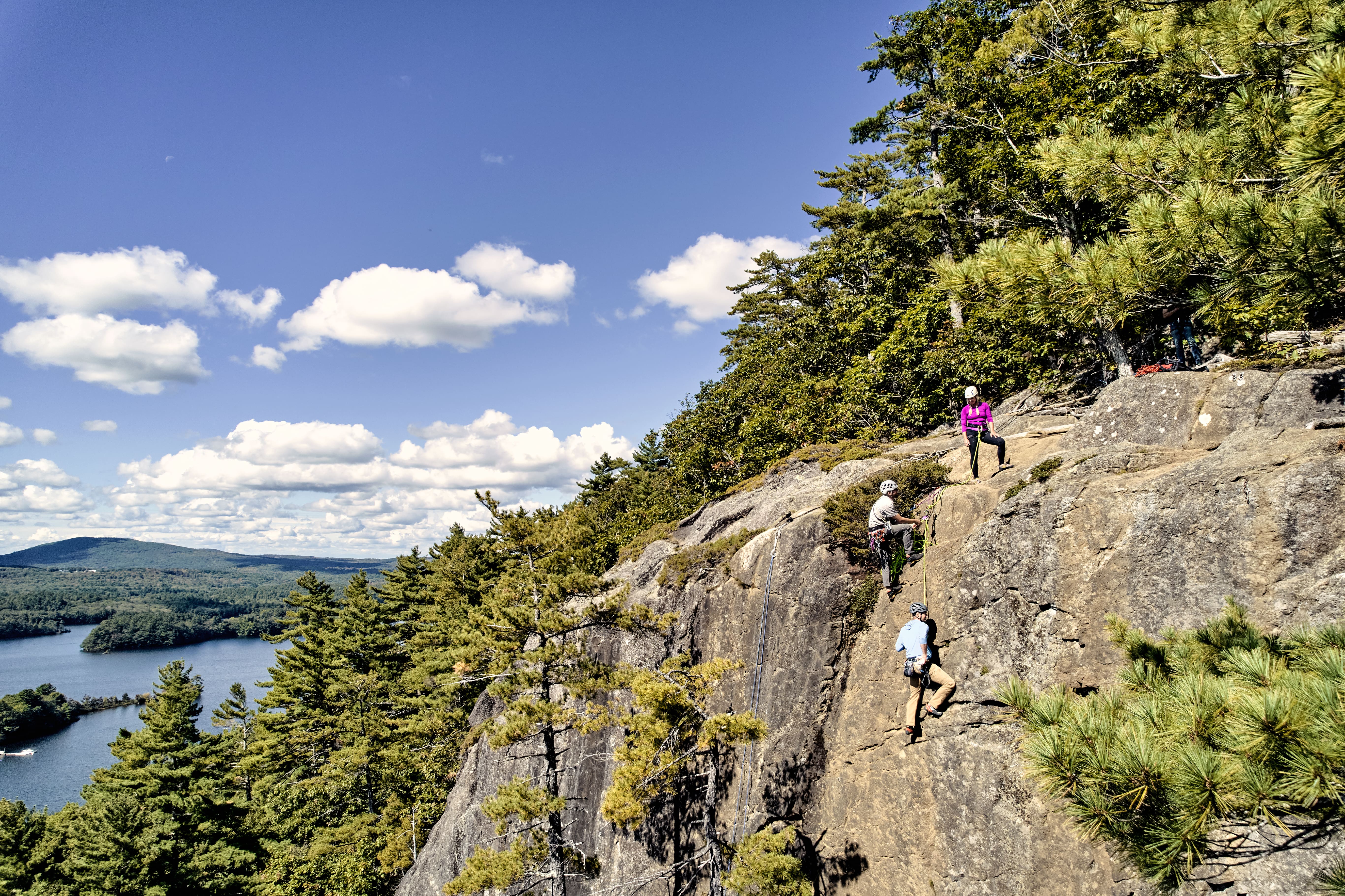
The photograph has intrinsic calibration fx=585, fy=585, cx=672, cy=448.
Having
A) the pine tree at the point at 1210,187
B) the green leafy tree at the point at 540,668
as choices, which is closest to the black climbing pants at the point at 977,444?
the pine tree at the point at 1210,187

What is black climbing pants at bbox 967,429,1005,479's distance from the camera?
9977 millimetres

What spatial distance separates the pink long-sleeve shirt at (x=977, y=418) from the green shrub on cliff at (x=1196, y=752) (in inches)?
267

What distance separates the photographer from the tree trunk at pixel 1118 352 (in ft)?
37.7

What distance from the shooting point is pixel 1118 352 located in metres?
11.7

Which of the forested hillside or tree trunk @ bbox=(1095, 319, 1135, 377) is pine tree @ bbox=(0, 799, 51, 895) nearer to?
the forested hillside

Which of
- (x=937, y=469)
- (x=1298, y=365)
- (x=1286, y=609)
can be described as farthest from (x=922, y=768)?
(x=1298, y=365)

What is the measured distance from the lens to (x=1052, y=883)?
6438mm

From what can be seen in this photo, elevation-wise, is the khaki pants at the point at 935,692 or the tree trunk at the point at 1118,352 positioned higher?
the tree trunk at the point at 1118,352

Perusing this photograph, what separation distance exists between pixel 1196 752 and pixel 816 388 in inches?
804

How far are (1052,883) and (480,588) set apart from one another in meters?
27.1

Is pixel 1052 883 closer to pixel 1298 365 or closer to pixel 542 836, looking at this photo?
pixel 1298 365

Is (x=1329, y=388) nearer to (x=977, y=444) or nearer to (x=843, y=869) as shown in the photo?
(x=977, y=444)

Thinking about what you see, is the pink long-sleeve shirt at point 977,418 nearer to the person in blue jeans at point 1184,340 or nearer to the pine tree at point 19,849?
the person in blue jeans at point 1184,340

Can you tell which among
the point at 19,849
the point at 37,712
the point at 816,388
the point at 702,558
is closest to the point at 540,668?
the point at 702,558
